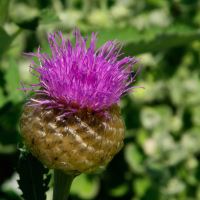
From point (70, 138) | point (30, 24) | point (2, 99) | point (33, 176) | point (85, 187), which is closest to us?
point (70, 138)

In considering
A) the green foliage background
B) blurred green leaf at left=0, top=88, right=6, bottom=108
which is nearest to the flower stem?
blurred green leaf at left=0, top=88, right=6, bottom=108

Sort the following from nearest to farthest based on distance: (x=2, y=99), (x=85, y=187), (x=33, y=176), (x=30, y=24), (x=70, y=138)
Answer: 1. (x=70, y=138)
2. (x=33, y=176)
3. (x=30, y=24)
4. (x=2, y=99)
5. (x=85, y=187)

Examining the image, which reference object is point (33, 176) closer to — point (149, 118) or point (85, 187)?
point (85, 187)

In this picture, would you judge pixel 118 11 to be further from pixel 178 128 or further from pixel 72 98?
pixel 72 98

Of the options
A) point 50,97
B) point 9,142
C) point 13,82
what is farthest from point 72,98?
A: point 9,142

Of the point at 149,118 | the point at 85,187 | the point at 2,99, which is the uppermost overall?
the point at 2,99

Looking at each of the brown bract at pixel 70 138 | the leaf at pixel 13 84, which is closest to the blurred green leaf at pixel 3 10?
the leaf at pixel 13 84

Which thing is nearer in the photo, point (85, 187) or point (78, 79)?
point (78, 79)

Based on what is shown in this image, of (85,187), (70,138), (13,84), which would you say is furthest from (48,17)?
(85,187)
